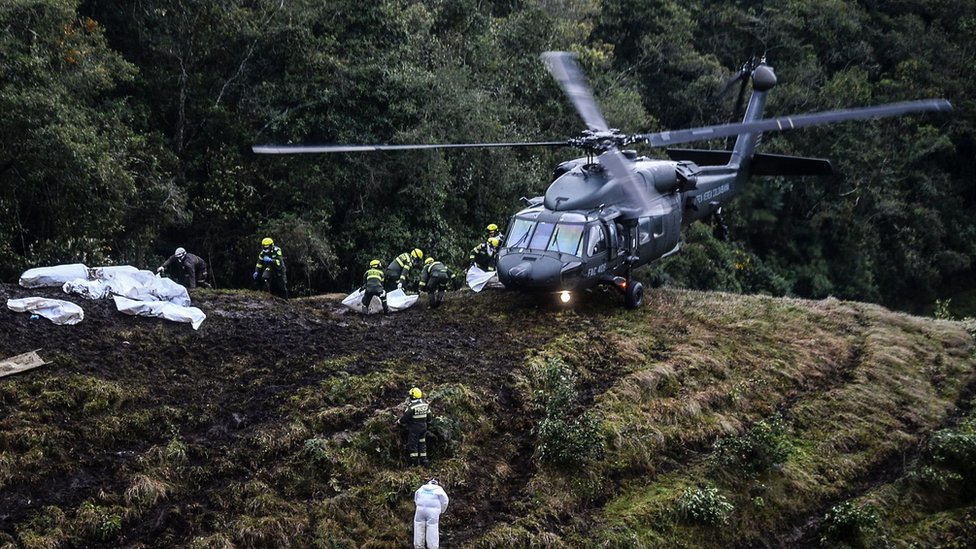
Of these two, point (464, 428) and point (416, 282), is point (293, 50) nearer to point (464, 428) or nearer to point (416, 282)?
point (416, 282)

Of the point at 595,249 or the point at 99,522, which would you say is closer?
the point at 99,522

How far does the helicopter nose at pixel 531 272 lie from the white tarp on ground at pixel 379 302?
201 centimetres

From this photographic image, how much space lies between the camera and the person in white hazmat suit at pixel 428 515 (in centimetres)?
1062

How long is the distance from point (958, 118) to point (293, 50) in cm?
2929

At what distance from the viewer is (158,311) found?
1530 centimetres

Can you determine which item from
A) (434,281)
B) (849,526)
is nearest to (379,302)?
(434,281)

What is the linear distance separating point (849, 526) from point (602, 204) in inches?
294

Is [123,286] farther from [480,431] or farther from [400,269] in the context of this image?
[480,431]

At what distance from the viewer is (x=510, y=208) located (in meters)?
26.9

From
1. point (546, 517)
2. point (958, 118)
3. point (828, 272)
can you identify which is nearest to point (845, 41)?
point (958, 118)

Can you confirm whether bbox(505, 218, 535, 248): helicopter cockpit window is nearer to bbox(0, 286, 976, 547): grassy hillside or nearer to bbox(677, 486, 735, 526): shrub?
bbox(0, 286, 976, 547): grassy hillside

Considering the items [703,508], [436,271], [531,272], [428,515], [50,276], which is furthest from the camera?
[436,271]

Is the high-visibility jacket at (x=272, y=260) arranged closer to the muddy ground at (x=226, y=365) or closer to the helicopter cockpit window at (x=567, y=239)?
the muddy ground at (x=226, y=365)

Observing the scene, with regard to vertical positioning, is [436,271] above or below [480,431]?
above
